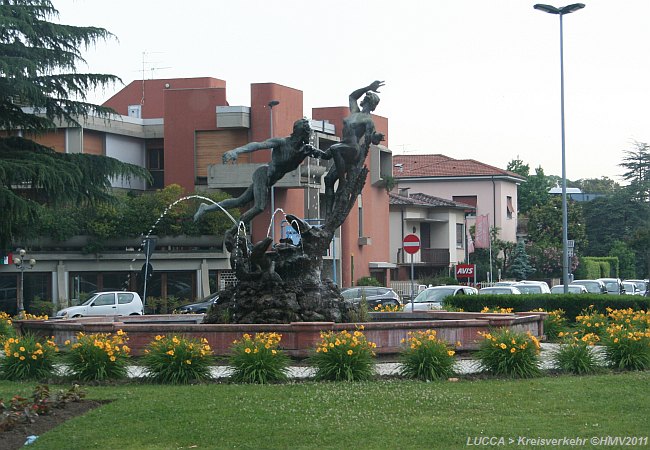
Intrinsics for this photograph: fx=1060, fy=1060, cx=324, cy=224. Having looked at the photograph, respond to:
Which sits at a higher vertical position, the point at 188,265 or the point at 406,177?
the point at 406,177

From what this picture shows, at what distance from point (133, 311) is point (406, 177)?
45.8m

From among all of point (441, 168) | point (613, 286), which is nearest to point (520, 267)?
point (441, 168)

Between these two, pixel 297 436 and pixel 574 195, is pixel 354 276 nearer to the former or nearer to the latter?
pixel 297 436

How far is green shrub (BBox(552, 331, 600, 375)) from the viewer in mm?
16484

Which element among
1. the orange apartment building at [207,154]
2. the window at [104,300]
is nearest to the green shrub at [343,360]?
the window at [104,300]

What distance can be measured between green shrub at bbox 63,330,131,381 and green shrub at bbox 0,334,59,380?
0.58m

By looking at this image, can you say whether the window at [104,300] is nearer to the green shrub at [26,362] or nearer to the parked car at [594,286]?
the parked car at [594,286]

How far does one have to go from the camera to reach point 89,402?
43.1 ft

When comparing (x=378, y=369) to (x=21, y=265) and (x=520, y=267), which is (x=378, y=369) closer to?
(x=21, y=265)

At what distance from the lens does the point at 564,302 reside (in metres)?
30.2

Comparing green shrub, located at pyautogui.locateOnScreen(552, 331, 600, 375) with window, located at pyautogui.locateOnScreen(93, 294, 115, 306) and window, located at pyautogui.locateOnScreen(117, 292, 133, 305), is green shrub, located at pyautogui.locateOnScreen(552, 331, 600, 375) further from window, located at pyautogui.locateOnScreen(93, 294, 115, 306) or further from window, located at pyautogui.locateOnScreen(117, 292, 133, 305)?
window, located at pyautogui.locateOnScreen(117, 292, 133, 305)

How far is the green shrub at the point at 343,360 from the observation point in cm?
1527

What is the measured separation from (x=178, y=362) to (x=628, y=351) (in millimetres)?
7252

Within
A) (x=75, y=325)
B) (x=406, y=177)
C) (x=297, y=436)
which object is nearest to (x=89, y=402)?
(x=297, y=436)
